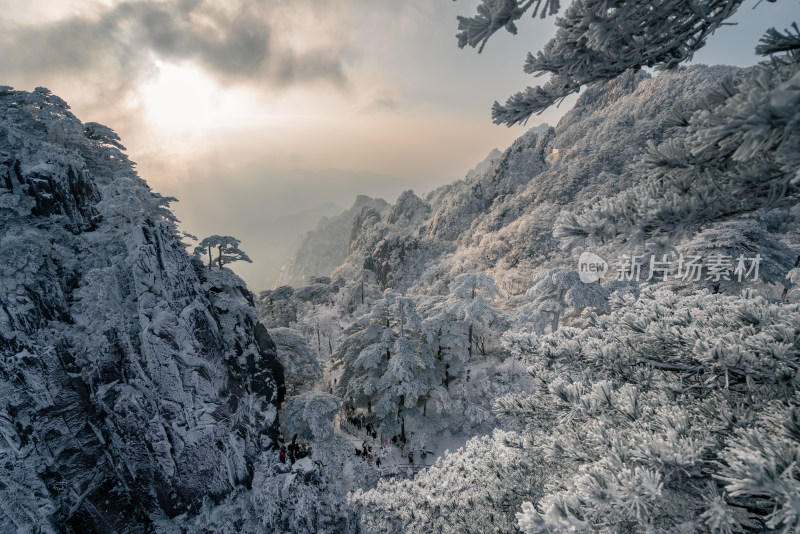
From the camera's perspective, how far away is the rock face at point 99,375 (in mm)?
12539

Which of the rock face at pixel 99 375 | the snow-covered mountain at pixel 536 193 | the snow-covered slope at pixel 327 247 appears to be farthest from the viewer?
the snow-covered slope at pixel 327 247

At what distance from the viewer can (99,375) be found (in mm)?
13250

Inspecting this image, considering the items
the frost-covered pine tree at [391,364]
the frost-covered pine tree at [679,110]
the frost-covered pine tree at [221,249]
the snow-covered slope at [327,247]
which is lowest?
the frost-covered pine tree at [391,364]

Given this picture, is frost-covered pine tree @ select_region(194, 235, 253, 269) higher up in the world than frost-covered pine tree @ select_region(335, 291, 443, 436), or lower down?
higher up

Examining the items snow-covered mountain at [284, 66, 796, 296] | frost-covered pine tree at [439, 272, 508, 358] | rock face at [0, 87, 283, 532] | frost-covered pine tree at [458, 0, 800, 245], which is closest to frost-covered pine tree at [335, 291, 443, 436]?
frost-covered pine tree at [439, 272, 508, 358]

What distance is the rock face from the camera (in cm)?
1254

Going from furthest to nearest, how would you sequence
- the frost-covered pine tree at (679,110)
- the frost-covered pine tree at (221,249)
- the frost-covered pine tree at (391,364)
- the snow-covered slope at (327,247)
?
the snow-covered slope at (327,247) < the frost-covered pine tree at (221,249) < the frost-covered pine tree at (391,364) < the frost-covered pine tree at (679,110)

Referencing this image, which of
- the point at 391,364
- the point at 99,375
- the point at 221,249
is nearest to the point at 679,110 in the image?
the point at 391,364

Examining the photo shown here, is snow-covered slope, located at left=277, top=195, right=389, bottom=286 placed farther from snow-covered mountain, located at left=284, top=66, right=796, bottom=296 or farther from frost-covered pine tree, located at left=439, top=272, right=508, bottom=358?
frost-covered pine tree, located at left=439, top=272, right=508, bottom=358

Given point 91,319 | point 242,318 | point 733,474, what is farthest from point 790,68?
point 91,319

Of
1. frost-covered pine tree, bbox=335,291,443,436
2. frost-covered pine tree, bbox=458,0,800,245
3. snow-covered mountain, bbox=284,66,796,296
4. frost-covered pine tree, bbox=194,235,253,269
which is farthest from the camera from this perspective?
snow-covered mountain, bbox=284,66,796,296

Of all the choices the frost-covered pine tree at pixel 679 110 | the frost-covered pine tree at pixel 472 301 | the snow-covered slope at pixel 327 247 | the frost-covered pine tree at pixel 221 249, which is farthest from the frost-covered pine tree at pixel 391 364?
the snow-covered slope at pixel 327 247

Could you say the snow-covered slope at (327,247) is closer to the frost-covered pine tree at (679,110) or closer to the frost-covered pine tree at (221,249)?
the frost-covered pine tree at (221,249)

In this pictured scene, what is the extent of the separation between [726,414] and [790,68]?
8.48ft
